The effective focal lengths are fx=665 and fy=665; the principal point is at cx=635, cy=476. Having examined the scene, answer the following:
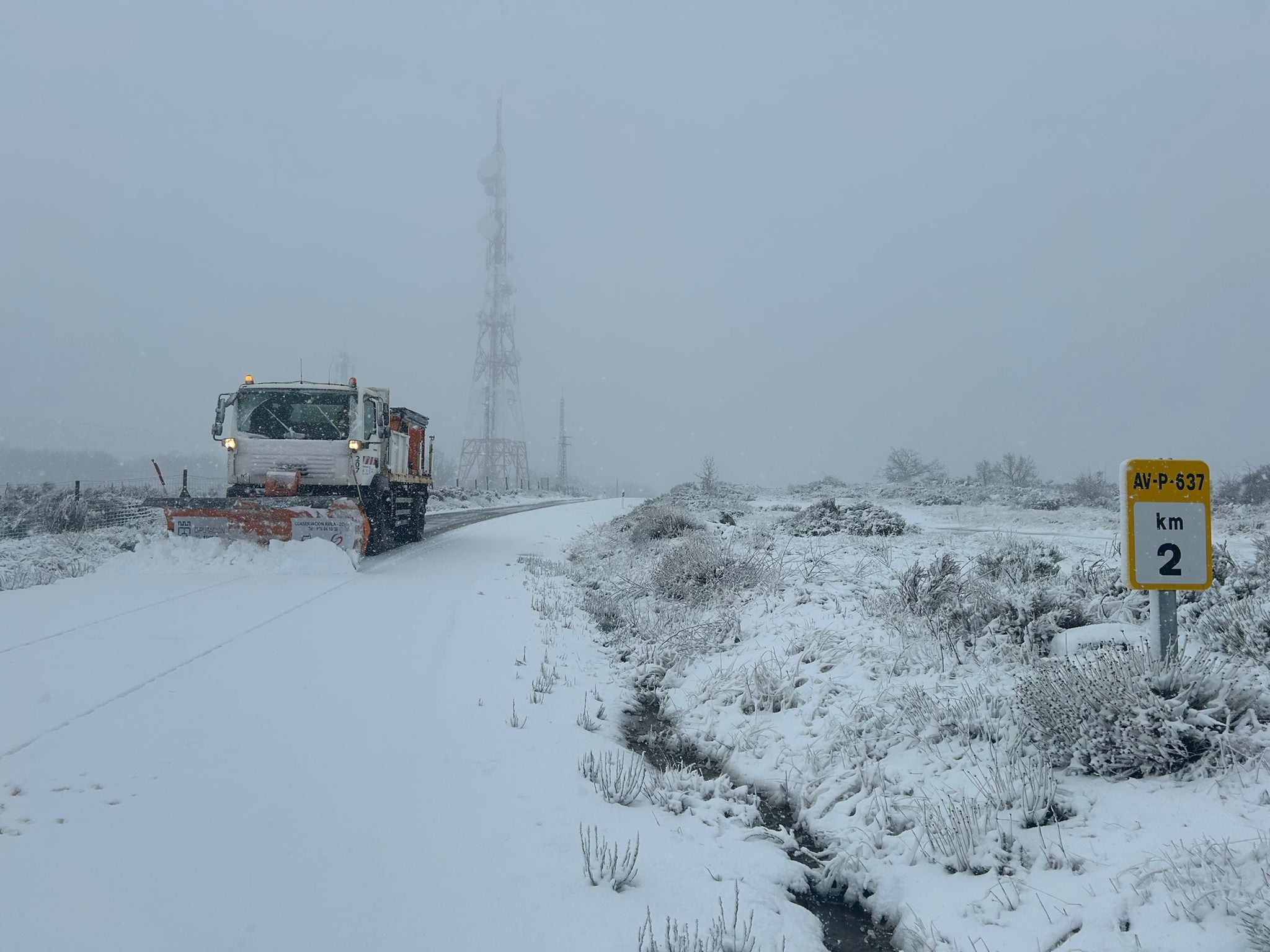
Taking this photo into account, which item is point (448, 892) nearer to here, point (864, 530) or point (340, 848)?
point (340, 848)

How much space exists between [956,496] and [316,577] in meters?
24.9

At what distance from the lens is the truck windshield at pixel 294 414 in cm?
1200

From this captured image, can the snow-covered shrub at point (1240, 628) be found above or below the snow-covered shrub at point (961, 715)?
above

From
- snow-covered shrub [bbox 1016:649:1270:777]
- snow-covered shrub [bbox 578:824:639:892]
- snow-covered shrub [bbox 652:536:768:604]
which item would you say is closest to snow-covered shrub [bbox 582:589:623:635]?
snow-covered shrub [bbox 652:536:768:604]

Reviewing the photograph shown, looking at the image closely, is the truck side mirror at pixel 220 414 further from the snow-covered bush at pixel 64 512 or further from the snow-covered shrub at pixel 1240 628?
A: the snow-covered shrub at pixel 1240 628

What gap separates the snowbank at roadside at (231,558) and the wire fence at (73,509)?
135 cm

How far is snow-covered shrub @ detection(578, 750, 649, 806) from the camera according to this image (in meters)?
3.55

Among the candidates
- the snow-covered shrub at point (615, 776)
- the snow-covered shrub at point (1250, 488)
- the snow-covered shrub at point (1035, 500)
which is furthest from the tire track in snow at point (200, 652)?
the snow-covered shrub at point (1250, 488)

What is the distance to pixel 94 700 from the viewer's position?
4.37 m

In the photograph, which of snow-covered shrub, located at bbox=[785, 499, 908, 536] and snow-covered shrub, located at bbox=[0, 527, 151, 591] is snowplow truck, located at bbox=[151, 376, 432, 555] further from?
snow-covered shrub, located at bbox=[785, 499, 908, 536]

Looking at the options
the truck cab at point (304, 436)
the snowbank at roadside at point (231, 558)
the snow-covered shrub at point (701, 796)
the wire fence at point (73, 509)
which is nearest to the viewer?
the snow-covered shrub at point (701, 796)

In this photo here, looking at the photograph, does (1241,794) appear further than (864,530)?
No

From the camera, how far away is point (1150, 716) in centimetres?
314

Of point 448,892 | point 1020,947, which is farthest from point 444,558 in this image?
point 1020,947
